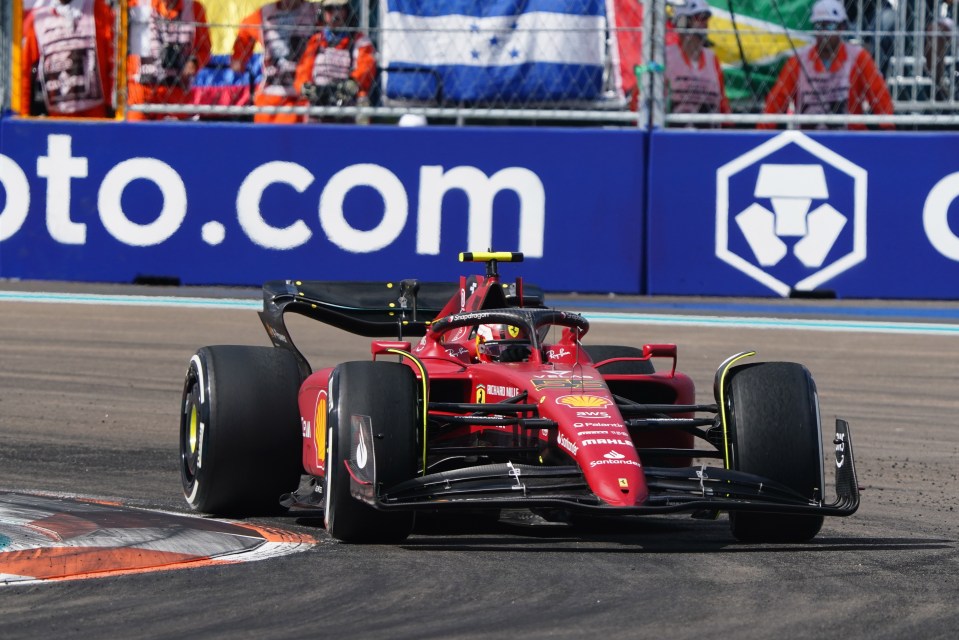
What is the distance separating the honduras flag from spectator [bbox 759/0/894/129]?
4.47 ft

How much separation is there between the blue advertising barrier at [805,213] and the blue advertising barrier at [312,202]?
1.00 ft

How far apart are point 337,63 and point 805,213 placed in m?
3.63

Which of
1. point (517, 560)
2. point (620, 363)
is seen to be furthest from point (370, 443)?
point (620, 363)

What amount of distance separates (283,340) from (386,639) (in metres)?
3.26

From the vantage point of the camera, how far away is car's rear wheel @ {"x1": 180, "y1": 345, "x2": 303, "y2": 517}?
6.48 m

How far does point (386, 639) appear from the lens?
165 inches

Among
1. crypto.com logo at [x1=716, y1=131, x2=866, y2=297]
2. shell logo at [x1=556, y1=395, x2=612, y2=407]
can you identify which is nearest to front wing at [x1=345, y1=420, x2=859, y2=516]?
shell logo at [x1=556, y1=395, x2=612, y2=407]

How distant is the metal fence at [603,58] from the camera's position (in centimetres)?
1267

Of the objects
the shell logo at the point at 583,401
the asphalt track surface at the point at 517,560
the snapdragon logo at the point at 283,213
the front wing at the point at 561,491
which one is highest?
the snapdragon logo at the point at 283,213

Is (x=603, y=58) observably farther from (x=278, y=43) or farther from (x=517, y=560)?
(x=517, y=560)

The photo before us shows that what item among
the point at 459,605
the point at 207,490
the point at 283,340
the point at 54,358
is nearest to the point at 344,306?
the point at 283,340

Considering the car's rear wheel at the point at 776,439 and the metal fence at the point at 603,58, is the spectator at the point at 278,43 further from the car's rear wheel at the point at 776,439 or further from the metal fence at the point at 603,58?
the car's rear wheel at the point at 776,439

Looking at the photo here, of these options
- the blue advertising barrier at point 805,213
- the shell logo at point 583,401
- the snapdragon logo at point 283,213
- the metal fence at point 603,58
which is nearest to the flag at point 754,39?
the metal fence at point 603,58

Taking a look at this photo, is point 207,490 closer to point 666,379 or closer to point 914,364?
point 666,379
